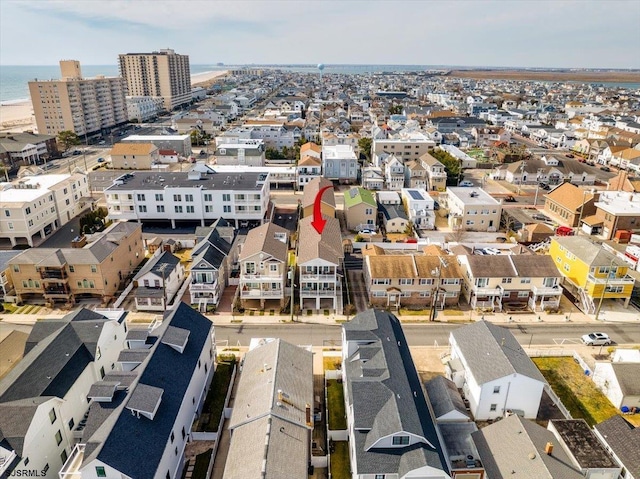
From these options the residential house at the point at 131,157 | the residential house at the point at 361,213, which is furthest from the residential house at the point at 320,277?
the residential house at the point at 131,157

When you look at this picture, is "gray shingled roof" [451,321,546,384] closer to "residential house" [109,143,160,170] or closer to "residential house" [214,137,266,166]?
"residential house" [214,137,266,166]

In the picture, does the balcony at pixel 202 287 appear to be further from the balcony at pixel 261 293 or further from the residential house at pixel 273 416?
the residential house at pixel 273 416

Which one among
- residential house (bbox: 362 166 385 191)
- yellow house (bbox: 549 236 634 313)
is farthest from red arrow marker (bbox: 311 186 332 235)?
yellow house (bbox: 549 236 634 313)

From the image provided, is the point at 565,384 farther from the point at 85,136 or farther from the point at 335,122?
the point at 85,136

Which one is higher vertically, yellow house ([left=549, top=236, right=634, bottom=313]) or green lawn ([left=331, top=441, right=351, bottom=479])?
yellow house ([left=549, top=236, right=634, bottom=313])

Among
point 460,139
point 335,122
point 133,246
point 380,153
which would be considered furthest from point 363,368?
point 335,122

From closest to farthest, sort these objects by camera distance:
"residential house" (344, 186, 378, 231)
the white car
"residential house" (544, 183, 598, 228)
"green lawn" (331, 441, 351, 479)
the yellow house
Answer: "green lawn" (331, 441, 351, 479) → the white car → the yellow house → "residential house" (344, 186, 378, 231) → "residential house" (544, 183, 598, 228)

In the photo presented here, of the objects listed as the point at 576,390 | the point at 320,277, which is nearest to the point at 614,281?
the point at 576,390
